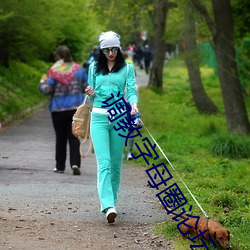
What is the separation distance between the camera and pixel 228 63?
53.5 feet

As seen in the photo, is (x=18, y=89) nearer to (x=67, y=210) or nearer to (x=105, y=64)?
(x=67, y=210)

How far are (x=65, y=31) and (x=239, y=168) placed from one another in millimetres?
19222

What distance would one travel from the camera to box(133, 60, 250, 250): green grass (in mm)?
7320

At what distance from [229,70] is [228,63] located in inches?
7.3

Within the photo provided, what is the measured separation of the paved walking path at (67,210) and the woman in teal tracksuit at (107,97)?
1.29ft

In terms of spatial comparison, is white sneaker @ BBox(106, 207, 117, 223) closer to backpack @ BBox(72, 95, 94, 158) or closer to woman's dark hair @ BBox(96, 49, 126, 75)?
backpack @ BBox(72, 95, 94, 158)

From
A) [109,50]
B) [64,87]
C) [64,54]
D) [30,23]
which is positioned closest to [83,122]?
[109,50]

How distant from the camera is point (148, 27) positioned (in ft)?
163

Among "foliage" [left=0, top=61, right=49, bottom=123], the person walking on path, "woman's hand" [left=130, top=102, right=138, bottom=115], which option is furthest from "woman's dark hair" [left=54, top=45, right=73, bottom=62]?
"foliage" [left=0, top=61, right=49, bottom=123]

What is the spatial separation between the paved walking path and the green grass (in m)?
0.41

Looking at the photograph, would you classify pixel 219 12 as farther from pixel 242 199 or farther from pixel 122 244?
pixel 122 244

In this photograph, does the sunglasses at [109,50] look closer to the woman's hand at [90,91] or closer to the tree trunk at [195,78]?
the woman's hand at [90,91]

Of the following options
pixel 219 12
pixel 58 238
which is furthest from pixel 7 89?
pixel 58 238

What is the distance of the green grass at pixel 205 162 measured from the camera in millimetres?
7320
